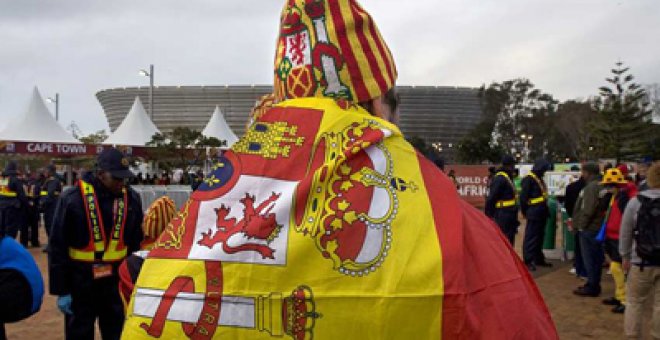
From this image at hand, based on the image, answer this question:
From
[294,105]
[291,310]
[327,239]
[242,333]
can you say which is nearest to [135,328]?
[242,333]

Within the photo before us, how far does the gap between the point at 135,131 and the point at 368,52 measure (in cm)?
2495

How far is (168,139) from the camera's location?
944 inches

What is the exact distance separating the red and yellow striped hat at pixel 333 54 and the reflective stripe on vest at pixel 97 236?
3.40m

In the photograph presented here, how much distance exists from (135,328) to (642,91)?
4466 centimetres

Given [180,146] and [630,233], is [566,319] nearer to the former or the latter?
[630,233]

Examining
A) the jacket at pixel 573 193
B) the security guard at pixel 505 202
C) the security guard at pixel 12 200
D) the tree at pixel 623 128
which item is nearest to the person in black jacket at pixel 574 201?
the jacket at pixel 573 193

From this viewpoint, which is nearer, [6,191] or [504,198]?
[504,198]

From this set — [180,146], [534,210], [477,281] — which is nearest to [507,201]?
[534,210]

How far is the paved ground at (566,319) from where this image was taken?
5.92 m

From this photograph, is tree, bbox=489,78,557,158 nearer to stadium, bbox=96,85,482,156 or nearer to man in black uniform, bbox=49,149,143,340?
stadium, bbox=96,85,482,156

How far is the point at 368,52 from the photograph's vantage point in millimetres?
1287

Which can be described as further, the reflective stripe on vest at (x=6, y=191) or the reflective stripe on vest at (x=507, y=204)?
the reflective stripe on vest at (x=6, y=191)

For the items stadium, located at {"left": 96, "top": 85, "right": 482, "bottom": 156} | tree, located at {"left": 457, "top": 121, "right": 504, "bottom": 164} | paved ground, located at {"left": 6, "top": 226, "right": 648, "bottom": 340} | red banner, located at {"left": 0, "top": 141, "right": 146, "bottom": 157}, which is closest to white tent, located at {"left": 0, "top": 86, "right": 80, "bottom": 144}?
red banner, located at {"left": 0, "top": 141, "right": 146, "bottom": 157}

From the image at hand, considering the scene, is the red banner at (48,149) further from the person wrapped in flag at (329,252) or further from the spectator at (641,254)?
the person wrapped in flag at (329,252)
